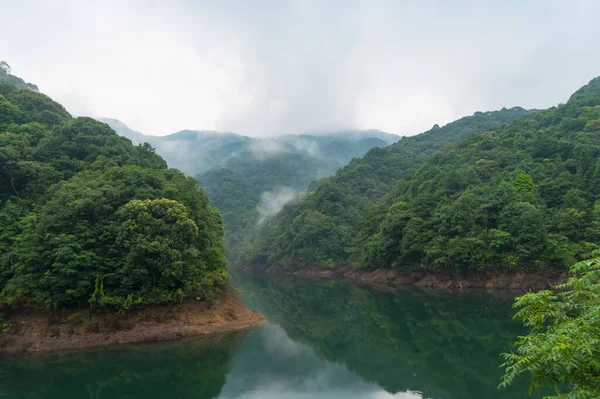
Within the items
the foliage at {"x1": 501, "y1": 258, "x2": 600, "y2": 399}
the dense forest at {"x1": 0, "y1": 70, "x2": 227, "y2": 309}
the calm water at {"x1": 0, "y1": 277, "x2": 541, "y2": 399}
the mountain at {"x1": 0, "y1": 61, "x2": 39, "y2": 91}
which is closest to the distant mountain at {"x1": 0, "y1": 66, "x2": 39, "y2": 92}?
the mountain at {"x1": 0, "y1": 61, "x2": 39, "y2": 91}

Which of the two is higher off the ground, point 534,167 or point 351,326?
point 534,167

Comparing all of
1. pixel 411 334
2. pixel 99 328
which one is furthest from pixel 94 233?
pixel 411 334

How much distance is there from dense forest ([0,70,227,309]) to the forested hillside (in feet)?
129

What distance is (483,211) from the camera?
160 ft

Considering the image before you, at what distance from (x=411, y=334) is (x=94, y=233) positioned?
69.8 ft

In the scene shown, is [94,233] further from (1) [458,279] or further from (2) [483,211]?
(2) [483,211]

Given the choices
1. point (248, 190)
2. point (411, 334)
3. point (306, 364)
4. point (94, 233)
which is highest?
point (248, 190)

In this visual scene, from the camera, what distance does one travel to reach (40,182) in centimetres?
2852

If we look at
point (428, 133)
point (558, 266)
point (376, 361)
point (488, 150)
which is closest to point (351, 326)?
point (376, 361)

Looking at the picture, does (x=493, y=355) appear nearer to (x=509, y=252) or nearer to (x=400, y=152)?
(x=509, y=252)

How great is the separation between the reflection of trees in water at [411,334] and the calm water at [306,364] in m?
0.07

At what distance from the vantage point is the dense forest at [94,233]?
74.0 ft

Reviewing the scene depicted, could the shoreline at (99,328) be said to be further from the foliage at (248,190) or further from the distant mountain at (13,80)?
the foliage at (248,190)

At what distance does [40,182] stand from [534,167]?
2256 inches
